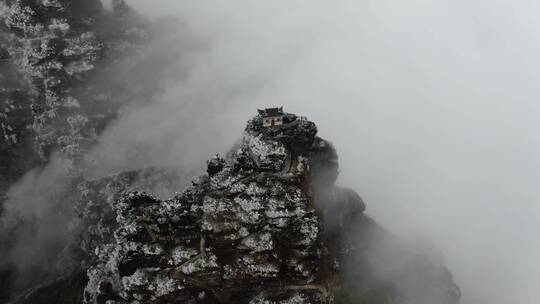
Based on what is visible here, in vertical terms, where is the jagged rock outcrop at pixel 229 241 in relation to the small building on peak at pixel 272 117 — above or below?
below

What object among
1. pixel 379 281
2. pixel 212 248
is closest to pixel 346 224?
pixel 379 281

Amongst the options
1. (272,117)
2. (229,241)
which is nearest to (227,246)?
(229,241)

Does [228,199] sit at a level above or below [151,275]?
above

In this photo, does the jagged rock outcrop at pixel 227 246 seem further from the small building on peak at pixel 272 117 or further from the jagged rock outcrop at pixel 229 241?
the small building on peak at pixel 272 117

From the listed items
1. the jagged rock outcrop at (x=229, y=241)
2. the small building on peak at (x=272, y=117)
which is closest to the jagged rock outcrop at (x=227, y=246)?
the jagged rock outcrop at (x=229, y=241)

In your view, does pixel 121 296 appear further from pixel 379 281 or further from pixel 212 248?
pixel 379 281

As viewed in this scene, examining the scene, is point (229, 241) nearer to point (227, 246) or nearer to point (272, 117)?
point (227, 246)

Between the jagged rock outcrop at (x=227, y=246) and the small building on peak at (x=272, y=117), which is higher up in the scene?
the small building on peak at (x=272, y=117)

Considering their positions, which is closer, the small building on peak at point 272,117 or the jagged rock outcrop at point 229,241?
the jagged rock outcrop at point 229,241
